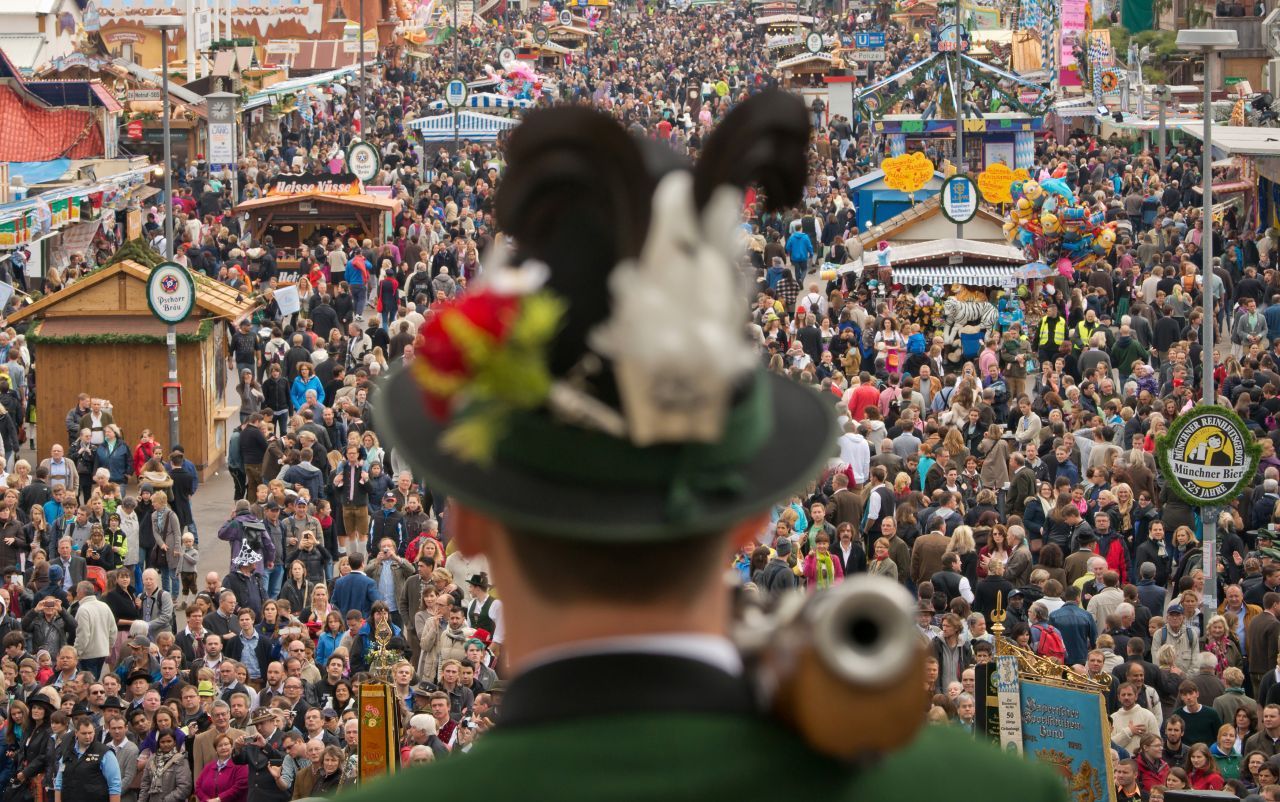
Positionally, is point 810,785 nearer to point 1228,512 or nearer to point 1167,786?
point 1167,786

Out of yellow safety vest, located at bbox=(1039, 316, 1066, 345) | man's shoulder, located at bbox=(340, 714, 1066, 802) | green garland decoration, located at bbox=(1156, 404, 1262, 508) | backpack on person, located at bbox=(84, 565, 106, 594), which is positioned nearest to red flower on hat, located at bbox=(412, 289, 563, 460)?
man's shoulder, located at bbox=(340, 714, 1066, 802)

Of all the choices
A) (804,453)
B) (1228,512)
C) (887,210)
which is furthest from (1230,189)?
(804,453)

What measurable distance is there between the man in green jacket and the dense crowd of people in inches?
47.6

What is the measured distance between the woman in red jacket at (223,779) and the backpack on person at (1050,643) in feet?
15.3

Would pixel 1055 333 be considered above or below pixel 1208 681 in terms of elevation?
above

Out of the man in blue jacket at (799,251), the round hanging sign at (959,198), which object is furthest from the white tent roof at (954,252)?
the man in blue jacket at (799,251)

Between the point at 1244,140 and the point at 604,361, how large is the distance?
29.8 meters

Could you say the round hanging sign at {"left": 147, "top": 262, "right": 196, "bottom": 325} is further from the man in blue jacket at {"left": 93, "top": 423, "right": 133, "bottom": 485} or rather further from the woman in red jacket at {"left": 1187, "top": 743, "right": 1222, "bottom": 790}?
the woman in red jacket at {"left": 1187, "top": 743, "right": 1222, "bottom": 790}

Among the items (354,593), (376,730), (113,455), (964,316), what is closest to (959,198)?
(964,316)

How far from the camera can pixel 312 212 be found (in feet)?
112

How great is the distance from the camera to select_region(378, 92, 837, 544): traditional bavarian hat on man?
7.08 ft

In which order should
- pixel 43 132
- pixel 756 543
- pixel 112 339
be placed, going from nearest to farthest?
1. pixel 756 543
2. pixel 112 339
3. pixel 43 132

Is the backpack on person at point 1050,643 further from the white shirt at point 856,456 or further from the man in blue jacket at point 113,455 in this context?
the man in blue jacket at point 113,455

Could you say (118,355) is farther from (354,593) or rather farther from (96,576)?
(354,593)
